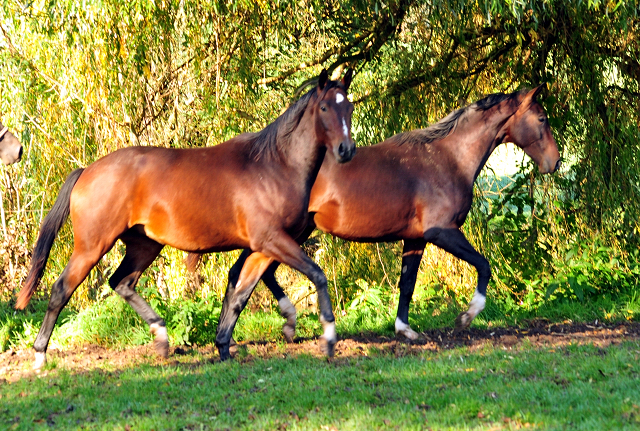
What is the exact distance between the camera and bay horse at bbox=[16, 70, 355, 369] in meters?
5.91

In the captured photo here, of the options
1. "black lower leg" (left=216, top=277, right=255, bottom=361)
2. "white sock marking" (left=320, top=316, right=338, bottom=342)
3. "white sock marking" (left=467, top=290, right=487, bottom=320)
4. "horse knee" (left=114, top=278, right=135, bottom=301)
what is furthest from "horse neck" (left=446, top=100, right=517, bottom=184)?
"horse knee" (left=114, top=278, right=135, bottom=301)

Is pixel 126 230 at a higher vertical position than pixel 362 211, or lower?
lower

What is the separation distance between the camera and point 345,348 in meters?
6.36

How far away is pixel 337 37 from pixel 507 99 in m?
2.89

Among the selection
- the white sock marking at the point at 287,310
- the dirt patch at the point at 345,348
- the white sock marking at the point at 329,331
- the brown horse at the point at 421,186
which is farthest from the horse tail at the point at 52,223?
the white sock marking at the point at 329,331

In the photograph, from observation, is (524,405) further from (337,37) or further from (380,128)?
(337,37)

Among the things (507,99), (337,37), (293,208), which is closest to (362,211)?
(293,208)

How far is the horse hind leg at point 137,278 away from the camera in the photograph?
633 cm

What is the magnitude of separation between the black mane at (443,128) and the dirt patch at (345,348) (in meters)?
1.95

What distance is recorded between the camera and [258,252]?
20.1ft

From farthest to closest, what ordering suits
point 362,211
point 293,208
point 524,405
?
1. point 362,211
2. point 293,208
3. point 524,405

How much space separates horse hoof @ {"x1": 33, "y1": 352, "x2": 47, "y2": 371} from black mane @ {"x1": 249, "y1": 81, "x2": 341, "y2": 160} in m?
2.44

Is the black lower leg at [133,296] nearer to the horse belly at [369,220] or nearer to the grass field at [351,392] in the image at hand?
the grass field at [351,392]

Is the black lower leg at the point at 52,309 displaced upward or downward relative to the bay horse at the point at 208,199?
downward
